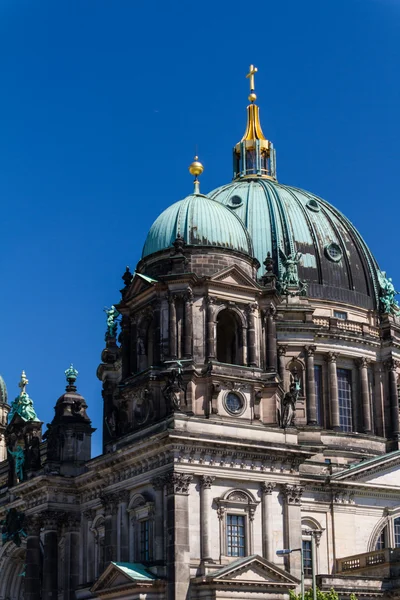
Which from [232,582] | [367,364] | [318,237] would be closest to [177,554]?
[232,582]

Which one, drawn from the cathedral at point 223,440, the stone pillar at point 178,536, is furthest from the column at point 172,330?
the stone pillar at point 178,536

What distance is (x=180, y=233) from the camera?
65.4m

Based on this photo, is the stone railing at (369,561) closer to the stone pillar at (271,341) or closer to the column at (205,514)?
the column at (205,514)

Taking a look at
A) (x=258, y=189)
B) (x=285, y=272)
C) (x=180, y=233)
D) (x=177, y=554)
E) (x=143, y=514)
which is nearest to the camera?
(x=177, y=554)

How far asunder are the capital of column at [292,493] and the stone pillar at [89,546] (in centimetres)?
1230

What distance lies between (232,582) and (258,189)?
36254mm

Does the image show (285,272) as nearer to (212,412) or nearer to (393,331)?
(393,331)

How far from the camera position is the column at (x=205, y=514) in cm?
5759

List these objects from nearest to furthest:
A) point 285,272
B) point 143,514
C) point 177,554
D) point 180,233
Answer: point 177,554 → point 143,514 → point 180,233 → point 285,272

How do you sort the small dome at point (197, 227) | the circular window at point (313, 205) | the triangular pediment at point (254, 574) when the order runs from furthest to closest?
the circular window at point (313, 205) < the small dome at point (197, 227) < the triangular pediment at point (254, 574)

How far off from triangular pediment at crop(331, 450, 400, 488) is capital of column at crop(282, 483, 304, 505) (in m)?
7.16

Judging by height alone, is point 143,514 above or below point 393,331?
below

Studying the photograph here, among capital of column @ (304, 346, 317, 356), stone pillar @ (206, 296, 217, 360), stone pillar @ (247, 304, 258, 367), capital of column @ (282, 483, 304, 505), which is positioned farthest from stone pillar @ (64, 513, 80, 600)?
capital of column @ (304, 346, 317, 356)

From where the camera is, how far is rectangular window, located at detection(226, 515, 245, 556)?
193ft
